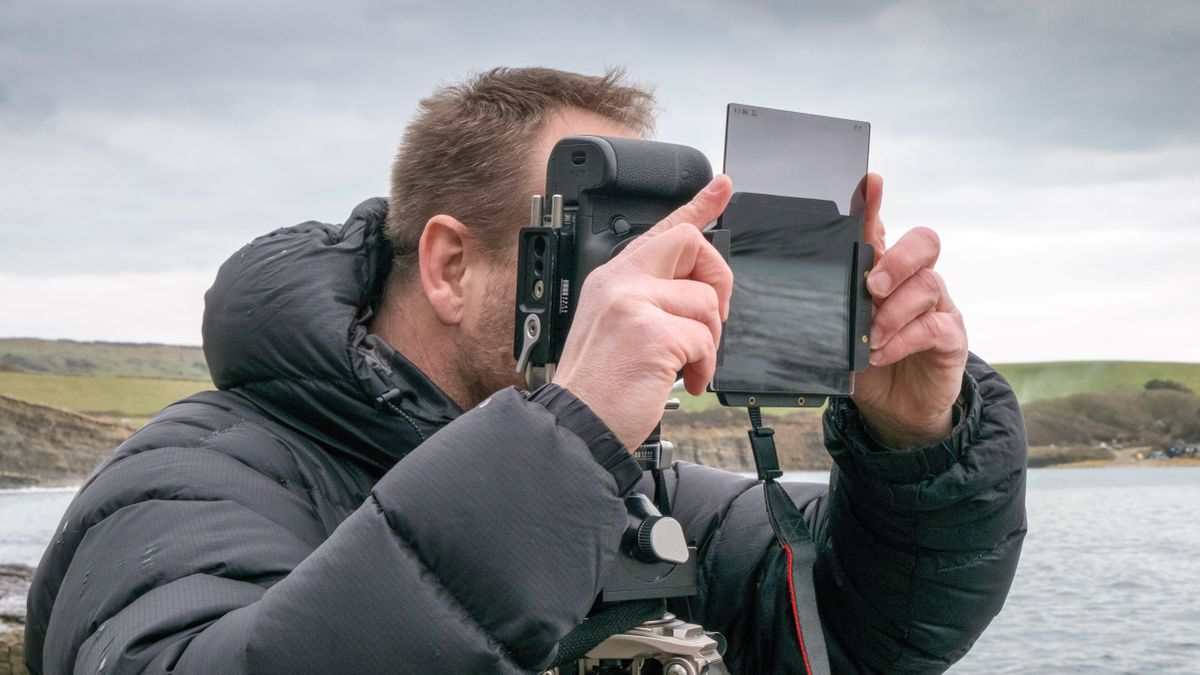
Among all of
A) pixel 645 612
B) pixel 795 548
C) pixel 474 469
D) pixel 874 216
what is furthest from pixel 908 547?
pixel 474 469

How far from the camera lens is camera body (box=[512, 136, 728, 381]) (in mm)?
1623

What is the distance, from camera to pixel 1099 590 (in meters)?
21.8

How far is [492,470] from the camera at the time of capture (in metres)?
1.34

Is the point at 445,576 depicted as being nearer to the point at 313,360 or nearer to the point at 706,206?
the point at 706,206

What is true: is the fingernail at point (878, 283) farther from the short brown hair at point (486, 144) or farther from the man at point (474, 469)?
the short brown hair at point (486, 144)

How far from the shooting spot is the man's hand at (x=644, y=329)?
1.37m

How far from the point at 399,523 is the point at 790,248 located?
0.84m

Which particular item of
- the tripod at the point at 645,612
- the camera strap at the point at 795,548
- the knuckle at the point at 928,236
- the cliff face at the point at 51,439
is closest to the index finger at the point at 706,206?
the tripod at the point at 645,612

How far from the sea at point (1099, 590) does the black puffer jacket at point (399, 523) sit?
780cm

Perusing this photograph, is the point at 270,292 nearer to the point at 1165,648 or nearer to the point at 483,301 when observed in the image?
the point at 483,301

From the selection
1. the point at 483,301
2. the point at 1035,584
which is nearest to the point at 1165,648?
the point at 1035,584

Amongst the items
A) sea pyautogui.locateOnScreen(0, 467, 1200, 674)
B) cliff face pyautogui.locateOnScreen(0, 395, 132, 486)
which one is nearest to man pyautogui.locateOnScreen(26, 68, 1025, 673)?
sea pyautogui.locateOnScreen(0, 467, 1200, 674)

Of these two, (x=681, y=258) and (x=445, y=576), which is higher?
(x=681, y=258)

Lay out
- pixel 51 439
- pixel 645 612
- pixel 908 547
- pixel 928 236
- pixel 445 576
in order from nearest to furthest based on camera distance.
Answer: pixel 445 576, pixel 645 612, pixel 928 236, pixel 908 547, pixel 51 439
